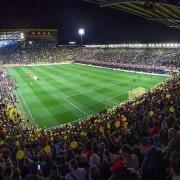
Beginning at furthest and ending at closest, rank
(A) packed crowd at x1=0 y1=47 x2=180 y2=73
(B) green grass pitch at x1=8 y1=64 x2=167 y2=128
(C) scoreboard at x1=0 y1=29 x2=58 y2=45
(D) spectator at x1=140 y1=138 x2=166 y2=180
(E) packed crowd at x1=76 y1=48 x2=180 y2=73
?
(C) scoreboard at x1=0 y1=29 x2=58 y2=45, (A) packed crowd at x1=0 y1=47 x2=180 y2=73, (E) packed crowd at x1=76 y1=48 x2=180 y2=73, (B) green grass pitch at x1=8 y1=64 x2=167 y2=128, (D) spectator at x1=140 y1=138 x2=166 y2=180

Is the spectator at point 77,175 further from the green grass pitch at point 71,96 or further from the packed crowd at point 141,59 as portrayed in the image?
the packed crowd at point 141,59

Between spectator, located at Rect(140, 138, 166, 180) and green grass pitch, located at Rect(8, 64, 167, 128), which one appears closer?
spectator, located at Rect(140, 138, 166, 180)

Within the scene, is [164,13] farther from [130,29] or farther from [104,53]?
[104,53]

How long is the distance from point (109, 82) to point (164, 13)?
130 ft

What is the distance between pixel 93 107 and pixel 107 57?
230 feet

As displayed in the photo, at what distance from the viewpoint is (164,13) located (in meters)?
27.2

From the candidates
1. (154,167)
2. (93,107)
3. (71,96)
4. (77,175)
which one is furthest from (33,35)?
(154,167)

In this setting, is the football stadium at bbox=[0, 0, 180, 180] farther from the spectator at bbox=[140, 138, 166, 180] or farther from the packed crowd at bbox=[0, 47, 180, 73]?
the packed crowd at bbox=[0, 47, 180, 73]

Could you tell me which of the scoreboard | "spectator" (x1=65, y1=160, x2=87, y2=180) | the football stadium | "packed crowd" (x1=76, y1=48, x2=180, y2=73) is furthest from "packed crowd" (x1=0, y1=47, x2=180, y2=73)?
"spectator" (x1=65, y1=160, x2=87, y2=180)

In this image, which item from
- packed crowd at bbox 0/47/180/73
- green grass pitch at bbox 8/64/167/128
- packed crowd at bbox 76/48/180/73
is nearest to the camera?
green grass pitch at bbox 8/64/167/128

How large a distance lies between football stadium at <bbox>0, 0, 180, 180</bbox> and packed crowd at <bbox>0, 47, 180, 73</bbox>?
0.36 m

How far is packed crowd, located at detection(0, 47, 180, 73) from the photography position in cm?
8188

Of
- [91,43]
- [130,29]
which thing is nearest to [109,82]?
[130,29]

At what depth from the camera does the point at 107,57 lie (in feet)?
373
